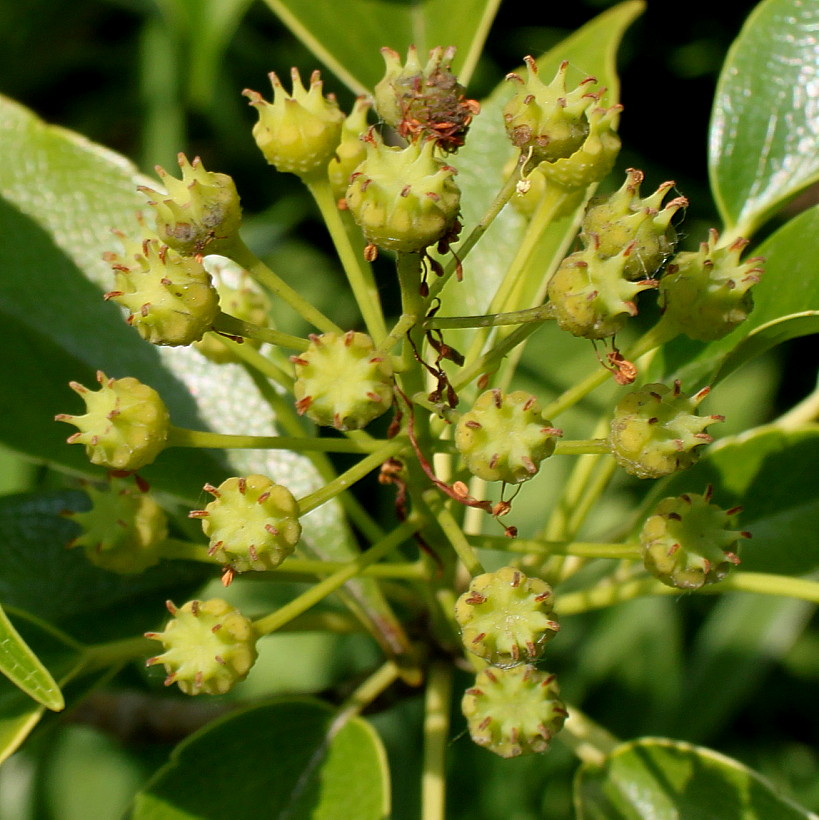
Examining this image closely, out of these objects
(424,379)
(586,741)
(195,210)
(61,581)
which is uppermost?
(195,210)

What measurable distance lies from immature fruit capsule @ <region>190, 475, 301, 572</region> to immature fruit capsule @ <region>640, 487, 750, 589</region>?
1.33 ft

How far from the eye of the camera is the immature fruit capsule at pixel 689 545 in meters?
1.24

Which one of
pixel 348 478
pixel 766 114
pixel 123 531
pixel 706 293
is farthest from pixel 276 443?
pixel 766 114

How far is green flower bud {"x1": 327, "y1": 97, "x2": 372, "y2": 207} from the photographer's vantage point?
Result: 1278mm

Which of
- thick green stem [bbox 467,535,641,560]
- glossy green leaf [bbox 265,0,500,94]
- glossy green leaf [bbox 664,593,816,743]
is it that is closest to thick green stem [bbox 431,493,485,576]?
thick green stem [bbox 467,535,641,560]

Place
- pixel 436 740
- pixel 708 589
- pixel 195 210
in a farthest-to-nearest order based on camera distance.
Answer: pixel 436 740, pixel 708 589, pixel 195 210

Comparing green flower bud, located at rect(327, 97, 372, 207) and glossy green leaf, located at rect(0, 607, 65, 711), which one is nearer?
glossy green leaf, located at rect(0, 607, 65, 711)

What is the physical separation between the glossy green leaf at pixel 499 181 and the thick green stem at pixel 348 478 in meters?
0.53

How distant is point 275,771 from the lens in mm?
1588

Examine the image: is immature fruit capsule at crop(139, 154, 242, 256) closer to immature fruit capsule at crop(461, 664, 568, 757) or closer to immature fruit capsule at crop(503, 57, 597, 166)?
immature fruit capsule at crop(503, 57, 597, 166)

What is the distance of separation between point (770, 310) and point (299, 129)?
2.15ft

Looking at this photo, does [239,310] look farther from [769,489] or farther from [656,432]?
[769,489]

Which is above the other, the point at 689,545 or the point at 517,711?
the point at 689,545

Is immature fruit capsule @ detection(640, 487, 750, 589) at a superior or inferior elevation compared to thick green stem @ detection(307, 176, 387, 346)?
inferior
